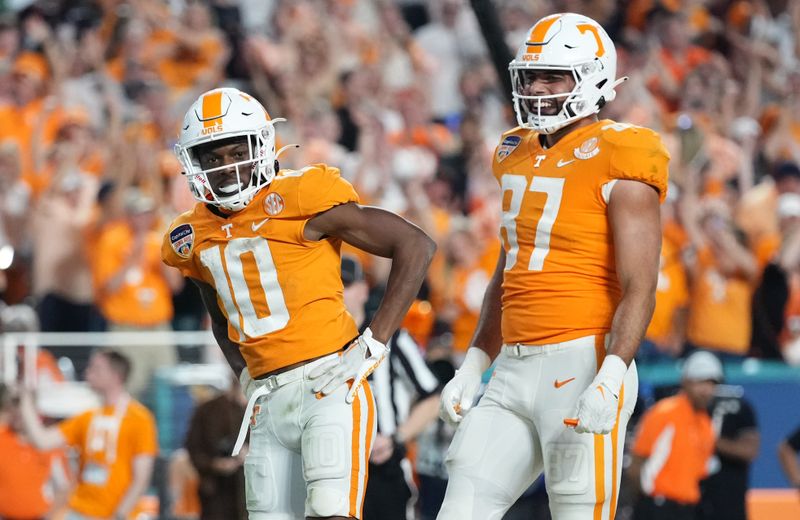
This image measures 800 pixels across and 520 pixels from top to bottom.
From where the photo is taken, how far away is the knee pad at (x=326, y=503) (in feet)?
15.2

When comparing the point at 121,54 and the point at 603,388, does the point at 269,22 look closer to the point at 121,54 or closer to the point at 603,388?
the point at 121,54

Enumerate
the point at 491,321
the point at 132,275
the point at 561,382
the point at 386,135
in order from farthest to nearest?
the point at 386,135, the point at 132,275, the point at 491,321, the point at 561,382

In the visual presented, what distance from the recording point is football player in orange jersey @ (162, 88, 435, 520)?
15.7 ft

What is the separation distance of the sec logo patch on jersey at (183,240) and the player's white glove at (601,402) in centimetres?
145

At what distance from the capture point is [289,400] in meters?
4.82

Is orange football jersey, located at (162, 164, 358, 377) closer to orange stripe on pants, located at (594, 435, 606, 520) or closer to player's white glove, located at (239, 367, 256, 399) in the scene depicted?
player's white glove, located at (239, 367, 256, 399)

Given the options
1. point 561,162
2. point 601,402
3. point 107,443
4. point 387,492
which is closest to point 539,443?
point 601,402

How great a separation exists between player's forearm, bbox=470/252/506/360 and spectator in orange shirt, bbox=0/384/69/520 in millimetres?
4704

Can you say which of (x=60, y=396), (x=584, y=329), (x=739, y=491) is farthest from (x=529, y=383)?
(x=60, y=396)

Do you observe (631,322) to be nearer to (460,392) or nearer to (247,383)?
(460,392)

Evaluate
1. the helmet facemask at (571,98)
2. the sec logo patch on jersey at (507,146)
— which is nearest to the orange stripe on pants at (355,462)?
the sec logo patch on jersey at (507,146)

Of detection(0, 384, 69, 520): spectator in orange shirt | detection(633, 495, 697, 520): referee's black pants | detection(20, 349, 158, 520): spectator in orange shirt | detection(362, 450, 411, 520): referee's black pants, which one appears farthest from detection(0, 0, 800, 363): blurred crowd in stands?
detection(633, 495, 697, 520): referee's black pants

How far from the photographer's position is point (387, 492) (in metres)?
6.84

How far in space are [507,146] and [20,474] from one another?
512 centimetres
